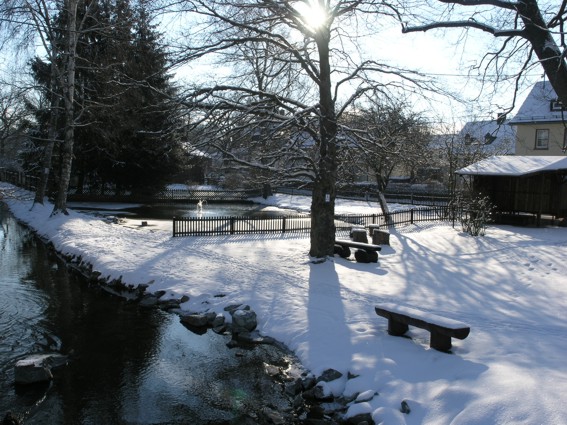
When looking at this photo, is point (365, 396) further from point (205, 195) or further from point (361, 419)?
point (205, 195)

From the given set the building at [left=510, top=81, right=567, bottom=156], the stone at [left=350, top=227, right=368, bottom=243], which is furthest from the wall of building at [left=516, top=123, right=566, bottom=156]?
the stone at [left=350, top=227, right=368, bottom=243]

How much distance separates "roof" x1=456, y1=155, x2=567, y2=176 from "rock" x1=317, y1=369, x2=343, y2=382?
673 inches

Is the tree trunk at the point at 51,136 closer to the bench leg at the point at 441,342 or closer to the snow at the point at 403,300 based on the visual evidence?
the snow at the point at 403,300

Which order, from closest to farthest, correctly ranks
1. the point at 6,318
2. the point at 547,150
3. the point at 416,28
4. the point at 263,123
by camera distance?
the point at 416,28, the point at 6,318, the point at 263,123, the point at 547,150

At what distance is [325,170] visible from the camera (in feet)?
44.2

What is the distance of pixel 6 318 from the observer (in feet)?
30.4

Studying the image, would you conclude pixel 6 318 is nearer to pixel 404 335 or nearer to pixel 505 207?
pixel 404 335

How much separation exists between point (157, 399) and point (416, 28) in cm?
697

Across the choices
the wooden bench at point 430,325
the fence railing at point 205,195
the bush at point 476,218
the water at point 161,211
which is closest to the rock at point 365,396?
the wooden bench at point 430,325

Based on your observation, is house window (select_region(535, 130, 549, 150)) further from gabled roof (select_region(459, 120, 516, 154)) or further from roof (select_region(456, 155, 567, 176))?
roof (select_region(456, 155, 567, 176))

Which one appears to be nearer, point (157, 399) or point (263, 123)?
point (157, 399)

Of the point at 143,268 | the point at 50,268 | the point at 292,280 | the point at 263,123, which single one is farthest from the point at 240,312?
the point at 50,268

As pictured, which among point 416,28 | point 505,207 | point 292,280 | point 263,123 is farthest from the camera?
point 505,207

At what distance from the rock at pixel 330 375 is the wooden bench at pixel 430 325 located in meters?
1.36
